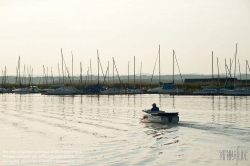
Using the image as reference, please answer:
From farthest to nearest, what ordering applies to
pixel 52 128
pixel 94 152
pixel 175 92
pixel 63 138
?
1. pixel 175 92
2. pixel 52 128
3. pixel 63 138
4. pixel 94 152

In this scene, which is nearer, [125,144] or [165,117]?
[125,144]

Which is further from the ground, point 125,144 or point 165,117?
point 165,117

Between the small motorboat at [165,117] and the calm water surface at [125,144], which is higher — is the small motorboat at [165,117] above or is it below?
above

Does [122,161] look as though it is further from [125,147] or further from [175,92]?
[175,92]

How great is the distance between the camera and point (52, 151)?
85.5 ft

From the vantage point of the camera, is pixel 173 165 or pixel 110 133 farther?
pixel 110 133

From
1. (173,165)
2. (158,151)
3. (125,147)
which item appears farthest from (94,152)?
(173,165)

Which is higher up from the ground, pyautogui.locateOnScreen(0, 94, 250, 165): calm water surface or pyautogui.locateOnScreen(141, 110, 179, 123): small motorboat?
pyautogui.locateOnScreen(141, 110, 179, 123): small motorboat

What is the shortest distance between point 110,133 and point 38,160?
11.2 meters

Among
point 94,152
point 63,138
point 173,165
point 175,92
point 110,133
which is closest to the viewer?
point 173,165

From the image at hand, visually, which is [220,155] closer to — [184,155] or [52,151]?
[184,155]

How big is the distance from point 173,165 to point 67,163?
567cm

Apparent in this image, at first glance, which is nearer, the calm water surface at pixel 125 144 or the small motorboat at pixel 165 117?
the calm water surface at pixel 125 144

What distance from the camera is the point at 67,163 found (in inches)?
885
